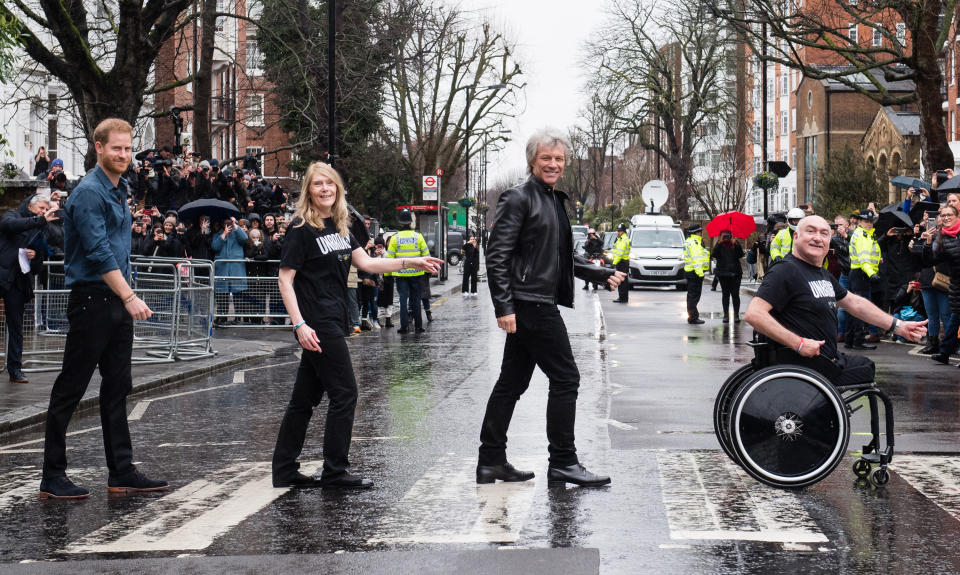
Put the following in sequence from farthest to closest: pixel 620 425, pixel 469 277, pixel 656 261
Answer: pixel 656 261, pixel 469 277, pixel 620 425

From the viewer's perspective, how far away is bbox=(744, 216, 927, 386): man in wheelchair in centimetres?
717

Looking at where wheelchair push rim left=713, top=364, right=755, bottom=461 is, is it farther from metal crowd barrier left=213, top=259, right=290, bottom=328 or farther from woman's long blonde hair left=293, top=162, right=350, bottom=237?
metal crowd barrier left=213, top=259, right=290, bottom=328

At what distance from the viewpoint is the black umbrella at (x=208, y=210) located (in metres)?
21.1

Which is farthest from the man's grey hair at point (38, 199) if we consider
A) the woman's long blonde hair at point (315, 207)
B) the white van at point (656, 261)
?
the white van at point (656, 261)

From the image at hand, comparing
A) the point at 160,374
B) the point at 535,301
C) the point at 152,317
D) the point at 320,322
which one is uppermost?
the point at 535,301

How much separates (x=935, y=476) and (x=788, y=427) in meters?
1.16

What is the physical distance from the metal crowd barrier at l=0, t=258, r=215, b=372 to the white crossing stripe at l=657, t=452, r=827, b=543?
850 centimetres

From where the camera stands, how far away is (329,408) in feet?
23.7

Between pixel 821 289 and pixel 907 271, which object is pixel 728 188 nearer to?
pixel 907 271

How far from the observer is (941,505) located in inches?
255

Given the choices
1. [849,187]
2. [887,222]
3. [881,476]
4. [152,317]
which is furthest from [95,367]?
[849,187]

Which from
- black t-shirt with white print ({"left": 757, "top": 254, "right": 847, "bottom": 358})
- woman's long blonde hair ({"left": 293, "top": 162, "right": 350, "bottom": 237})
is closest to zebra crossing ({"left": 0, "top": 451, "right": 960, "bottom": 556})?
black t-shirt with white print ({"left": 757, "top": 254, "right": 847, "bottom": 358})

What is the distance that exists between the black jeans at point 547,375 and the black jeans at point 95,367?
7.00 ft

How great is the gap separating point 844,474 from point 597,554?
2648mm
